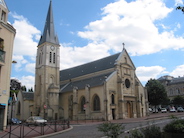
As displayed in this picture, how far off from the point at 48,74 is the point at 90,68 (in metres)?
9.80

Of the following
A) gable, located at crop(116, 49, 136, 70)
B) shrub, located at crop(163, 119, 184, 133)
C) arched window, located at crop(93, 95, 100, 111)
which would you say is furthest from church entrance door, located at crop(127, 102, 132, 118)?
shrub, located at crop(163, 119, 184, 133)

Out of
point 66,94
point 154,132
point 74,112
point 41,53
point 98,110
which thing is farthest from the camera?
point 41,53

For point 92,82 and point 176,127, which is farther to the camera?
point 92,82

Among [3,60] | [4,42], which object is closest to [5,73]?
[3,60]

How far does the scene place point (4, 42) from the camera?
16.5 meters

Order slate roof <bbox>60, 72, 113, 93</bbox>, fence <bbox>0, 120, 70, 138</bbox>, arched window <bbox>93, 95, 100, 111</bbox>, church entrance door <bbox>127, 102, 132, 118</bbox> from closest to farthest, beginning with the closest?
fence <bbox>0, 120, 70, 138</bbox>, arched window <bbox>93, 95, 100, 111</bbox>, slate roof <bbox>60, 72, 113, 93</bbox>, church entrance door <bbox>127, 102, 132, 118</bbox>

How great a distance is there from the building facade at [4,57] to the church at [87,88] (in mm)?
15891

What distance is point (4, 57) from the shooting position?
1588cm

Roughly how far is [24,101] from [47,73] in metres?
8.60

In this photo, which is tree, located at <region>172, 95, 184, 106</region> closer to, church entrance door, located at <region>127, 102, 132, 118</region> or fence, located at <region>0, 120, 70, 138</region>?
church entrance door, located at <region>127, 102, 132, 118</region>

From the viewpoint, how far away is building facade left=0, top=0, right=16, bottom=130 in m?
15.7

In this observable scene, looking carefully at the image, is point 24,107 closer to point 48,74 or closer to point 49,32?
point 48,74

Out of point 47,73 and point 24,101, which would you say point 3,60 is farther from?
point 24,101

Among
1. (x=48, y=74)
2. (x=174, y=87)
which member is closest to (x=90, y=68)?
(x=48, y=74)
